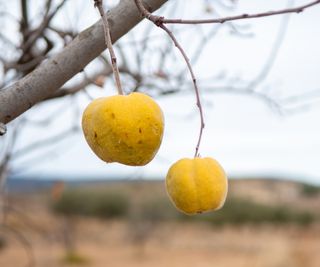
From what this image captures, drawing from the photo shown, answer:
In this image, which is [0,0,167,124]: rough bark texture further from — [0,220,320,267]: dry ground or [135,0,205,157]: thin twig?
[0,220,320,267]: dry ground

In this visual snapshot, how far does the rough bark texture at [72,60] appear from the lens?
129 centimetres

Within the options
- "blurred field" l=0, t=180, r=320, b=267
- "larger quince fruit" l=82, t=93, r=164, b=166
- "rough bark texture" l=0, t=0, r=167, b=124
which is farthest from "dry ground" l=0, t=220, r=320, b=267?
"larger quince fruit" l=82, t=93, r=164, b=166

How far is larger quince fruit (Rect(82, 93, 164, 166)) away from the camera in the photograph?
0.99 metres

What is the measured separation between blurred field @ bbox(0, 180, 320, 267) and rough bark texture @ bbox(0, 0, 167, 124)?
43.6 feet

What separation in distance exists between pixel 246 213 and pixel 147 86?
2298 centimetres

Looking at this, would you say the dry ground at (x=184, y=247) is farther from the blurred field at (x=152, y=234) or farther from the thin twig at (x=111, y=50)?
the thin twig at (x=111, y=50)

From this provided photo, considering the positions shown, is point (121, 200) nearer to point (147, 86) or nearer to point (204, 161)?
point (147, 86)

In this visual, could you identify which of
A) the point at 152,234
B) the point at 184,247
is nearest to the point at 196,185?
the point at 184,247

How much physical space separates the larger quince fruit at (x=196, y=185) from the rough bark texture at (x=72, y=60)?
32cm

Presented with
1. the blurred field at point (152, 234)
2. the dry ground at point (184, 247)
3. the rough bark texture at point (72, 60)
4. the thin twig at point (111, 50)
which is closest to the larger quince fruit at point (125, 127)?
the thin twig at point (111, 50)

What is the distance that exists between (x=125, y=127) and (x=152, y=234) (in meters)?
20.4

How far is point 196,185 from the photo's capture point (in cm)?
116

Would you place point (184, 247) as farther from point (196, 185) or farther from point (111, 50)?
point (111, 50)

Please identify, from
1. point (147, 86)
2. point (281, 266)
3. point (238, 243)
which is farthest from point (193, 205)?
point (238, 243)
